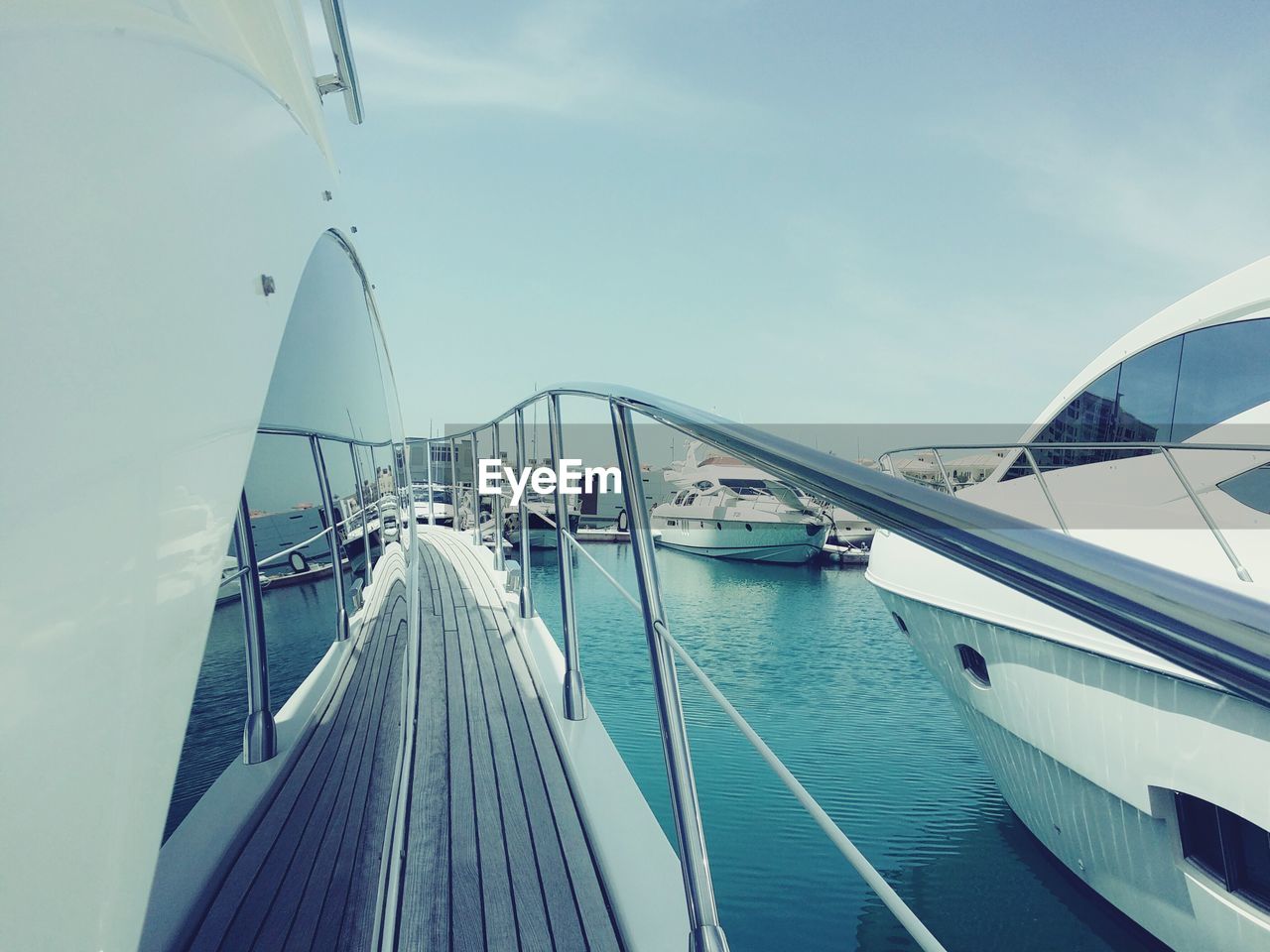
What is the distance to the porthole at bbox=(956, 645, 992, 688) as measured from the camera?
2.98m

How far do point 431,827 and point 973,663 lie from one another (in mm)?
2468

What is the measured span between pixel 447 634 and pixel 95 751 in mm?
2373

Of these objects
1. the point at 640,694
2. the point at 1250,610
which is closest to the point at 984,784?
the point at 640,694

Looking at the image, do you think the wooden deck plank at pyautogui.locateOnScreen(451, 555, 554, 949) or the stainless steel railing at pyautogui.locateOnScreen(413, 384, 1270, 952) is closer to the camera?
the stainless steel railing at pyautogui.locateOnScreen(413, 384, 1270, 952)

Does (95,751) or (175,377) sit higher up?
(175,377)

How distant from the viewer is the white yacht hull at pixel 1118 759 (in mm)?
1876

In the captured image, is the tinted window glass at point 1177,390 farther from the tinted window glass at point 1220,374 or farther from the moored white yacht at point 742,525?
the moored white yacht at point 742,525

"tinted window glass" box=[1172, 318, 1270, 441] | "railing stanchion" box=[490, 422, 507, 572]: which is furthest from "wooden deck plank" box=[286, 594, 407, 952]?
"tinted window glass" box=[1172, 318, 1270, 441]

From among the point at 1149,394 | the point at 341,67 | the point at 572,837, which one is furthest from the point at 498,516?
the point at 1149,394

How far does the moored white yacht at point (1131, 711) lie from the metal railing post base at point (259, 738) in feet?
3.26

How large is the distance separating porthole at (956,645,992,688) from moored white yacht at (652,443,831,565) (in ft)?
41.6

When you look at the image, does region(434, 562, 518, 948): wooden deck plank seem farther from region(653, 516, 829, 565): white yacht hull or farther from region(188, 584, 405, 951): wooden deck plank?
region(653, 516, 829, 565): white yacht hull

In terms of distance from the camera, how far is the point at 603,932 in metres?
1.09

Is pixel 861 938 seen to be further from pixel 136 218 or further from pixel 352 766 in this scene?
pixel 136 218
